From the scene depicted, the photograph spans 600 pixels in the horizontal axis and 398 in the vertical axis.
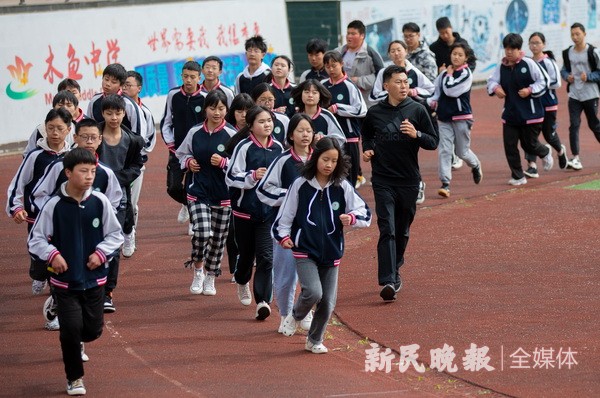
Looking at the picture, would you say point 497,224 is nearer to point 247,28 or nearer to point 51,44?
point 51,44

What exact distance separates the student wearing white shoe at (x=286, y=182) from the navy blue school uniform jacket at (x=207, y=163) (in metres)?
1.36

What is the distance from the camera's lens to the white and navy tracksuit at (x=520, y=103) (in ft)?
57.2

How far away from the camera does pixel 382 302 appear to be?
11.6 m

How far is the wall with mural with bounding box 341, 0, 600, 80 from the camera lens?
2864 centimetres

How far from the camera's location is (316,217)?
982 cm

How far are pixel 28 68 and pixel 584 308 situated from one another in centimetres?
1274

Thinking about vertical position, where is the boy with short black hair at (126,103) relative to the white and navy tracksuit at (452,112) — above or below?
above

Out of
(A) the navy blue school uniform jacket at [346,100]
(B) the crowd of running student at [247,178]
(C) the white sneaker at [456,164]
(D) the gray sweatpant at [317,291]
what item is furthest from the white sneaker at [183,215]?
(D) the gray sweatpant at [317,291]

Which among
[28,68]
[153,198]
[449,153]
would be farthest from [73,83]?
[28,68]

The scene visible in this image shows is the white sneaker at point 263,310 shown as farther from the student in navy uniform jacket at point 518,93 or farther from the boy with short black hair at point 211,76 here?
the student in navy uniform jacket at point 518,93

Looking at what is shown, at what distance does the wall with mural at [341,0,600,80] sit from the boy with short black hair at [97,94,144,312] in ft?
55.6

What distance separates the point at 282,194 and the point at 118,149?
6.20ft

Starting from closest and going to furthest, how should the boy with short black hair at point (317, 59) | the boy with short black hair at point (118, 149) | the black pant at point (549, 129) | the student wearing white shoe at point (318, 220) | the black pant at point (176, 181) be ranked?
the student wearing white shoe at point (318, 220) → the boy with short black hair at point (118, 149) → the black pant at point (176, 181) → the boy with short black hair at point (317, 59) → the black pant at point (549, 129)

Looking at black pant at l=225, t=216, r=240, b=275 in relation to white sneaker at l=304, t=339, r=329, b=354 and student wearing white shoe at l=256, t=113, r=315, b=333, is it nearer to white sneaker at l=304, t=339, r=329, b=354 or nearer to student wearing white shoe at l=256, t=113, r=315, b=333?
student wearing white shoe at l=256, t=113, r=315, b=333
